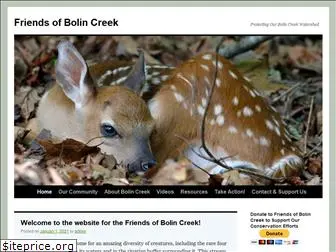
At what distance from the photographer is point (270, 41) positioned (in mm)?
3441

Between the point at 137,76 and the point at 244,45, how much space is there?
1.72ft

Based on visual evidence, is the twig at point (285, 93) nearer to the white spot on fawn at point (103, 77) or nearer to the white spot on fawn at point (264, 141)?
the white spot on fawn at point (264, 141)

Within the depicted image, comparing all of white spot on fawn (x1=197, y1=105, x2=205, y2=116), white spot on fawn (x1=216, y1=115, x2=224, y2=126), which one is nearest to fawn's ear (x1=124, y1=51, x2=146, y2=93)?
white spot on fawn (x1=197, y1=105, x2=205, y2=116)

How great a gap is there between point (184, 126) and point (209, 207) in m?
0.39

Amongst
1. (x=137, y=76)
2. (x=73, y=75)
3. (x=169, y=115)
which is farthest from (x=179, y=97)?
(x=73, y=75)

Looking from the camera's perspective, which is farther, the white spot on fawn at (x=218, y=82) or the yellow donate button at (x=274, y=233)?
the white spot on fawn at (x=218, y=82)

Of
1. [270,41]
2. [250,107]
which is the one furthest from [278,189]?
[270,41]

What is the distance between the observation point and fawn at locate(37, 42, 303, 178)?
10.8 feet

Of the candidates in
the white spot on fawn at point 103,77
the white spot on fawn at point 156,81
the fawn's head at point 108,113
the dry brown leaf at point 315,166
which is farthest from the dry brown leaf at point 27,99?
the dry brown leaf at point 315,166

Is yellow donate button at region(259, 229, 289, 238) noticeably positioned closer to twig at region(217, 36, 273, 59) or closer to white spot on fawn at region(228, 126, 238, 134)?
white spot on fawn at region(228, 126, 238, 134)

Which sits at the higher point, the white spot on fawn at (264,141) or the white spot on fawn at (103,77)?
the white spot on fawn at (103,77)

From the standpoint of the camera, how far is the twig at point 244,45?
341 cm

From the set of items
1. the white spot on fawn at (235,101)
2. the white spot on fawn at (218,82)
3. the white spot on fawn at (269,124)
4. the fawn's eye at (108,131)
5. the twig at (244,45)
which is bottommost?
the fawn's eye at (108,131)

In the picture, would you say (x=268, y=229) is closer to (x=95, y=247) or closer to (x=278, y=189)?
(x=278, y=189)
